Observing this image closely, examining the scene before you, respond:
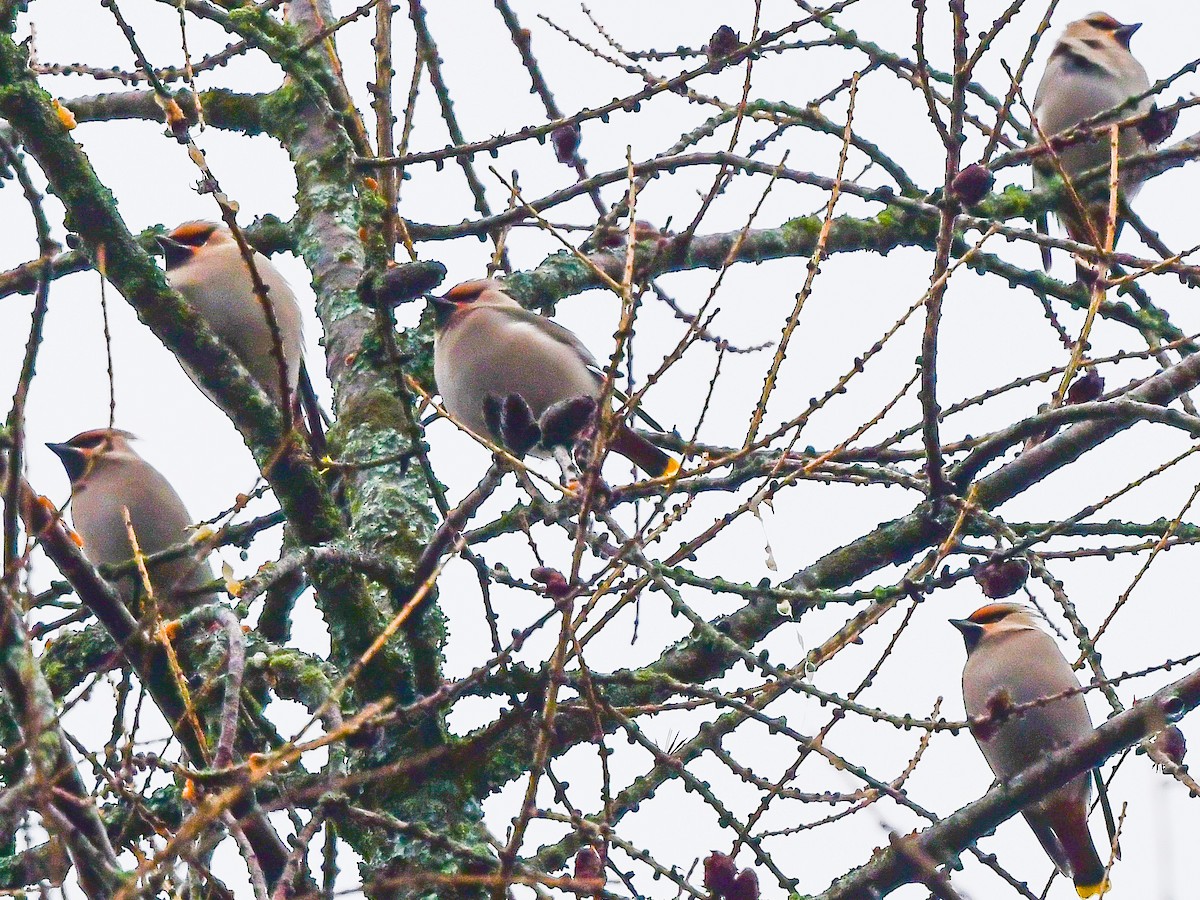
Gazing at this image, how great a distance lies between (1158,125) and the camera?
4.31 metres

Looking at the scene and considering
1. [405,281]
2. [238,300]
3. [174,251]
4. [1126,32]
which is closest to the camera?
[405,281]

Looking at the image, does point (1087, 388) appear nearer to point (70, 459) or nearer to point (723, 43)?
point (723, 43)

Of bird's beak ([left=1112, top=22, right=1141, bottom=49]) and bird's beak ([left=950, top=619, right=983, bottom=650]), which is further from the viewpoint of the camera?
bird's beak ([left=1112, top=22, right=1141, bottom=49])

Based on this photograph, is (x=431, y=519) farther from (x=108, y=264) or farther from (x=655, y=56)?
(x=655, y=56)

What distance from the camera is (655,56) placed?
461 cm

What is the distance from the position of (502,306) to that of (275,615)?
103 centimetres

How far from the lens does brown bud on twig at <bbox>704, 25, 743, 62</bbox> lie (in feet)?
13.2

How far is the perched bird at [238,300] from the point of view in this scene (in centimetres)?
507

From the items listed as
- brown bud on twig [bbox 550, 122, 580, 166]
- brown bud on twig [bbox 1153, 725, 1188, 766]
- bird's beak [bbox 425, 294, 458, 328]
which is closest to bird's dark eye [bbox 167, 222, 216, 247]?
bird's beak [bbox 425, 294, 458, 328]

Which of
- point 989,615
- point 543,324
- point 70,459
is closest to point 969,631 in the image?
point 989,615

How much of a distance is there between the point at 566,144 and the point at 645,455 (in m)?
0.91

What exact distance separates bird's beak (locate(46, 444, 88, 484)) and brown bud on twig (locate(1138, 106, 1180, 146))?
3416 mm

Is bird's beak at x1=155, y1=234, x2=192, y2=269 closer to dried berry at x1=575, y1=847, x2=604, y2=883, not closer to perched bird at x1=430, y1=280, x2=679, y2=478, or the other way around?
perched bird at x1=430, y1=280, x2=679, y2=478

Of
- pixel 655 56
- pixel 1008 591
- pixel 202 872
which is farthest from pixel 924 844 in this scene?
pixel 655 56
